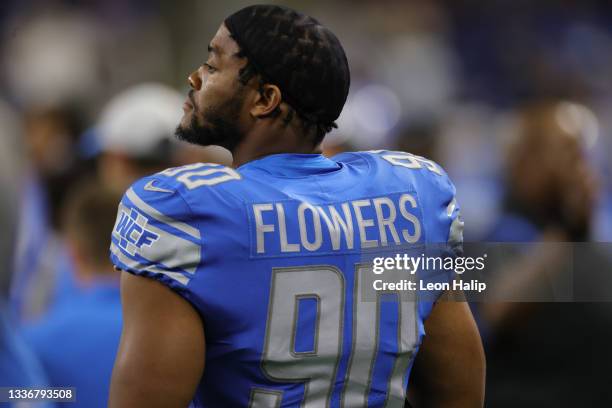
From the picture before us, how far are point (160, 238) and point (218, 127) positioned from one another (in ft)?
1.16

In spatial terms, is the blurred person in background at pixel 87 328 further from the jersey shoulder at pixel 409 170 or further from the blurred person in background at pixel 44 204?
the jersey shoulder at pixel 409 170

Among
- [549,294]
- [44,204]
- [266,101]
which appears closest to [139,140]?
[44,204]

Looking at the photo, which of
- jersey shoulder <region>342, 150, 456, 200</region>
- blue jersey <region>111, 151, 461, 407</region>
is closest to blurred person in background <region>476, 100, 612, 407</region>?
jersey shoulder <region>342, 150, 456, 200</region>

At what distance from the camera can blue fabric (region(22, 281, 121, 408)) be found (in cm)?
271

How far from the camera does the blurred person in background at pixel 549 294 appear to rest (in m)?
2.95

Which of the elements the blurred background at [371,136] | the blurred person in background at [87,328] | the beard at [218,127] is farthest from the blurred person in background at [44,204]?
the beard at [218,127]

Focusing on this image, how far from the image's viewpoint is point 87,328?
2729 mm

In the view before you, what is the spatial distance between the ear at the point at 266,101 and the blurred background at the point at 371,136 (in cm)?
103

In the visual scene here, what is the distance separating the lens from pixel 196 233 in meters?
1.73

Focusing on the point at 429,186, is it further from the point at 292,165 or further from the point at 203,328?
the point at 203,328

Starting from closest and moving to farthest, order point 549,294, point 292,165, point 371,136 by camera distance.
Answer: point 292,165, point 549,294, point 371,136

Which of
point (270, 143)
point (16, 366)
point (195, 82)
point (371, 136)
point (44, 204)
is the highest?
point (195, 82)

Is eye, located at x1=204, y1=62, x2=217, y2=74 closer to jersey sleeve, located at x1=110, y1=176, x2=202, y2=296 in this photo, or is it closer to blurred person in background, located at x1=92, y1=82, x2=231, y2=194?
jersey sleeve, located at x1=110, y1=176, x2=202, y2=296

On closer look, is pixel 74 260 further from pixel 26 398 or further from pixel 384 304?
pixel 384 304
